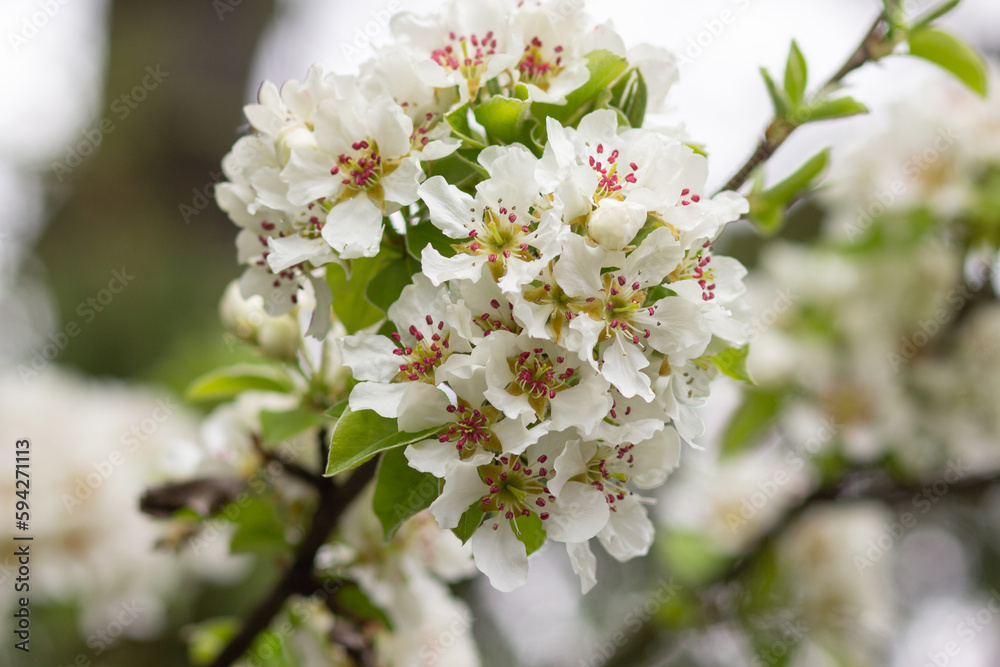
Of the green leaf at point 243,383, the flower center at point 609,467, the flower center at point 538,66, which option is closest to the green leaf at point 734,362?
the flower center at point 609,467

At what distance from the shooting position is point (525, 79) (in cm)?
87

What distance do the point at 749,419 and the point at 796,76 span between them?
1186 mm

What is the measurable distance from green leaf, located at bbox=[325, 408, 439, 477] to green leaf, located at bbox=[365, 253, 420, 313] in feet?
0.48

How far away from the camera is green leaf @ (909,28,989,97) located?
97 cm

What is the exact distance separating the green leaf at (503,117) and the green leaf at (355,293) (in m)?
0.19

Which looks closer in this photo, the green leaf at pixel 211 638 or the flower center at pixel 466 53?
the flower center at pixel 466 53

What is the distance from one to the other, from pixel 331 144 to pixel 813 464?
1674 mm

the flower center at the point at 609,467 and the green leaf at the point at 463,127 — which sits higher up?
the green leaf at the point at 463,127

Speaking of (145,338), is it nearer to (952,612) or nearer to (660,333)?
(660,333)

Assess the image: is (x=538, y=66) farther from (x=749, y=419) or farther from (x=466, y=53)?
(x=749, y=419)

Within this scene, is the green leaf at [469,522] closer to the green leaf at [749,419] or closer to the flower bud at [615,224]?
the flower bud at [615,224]

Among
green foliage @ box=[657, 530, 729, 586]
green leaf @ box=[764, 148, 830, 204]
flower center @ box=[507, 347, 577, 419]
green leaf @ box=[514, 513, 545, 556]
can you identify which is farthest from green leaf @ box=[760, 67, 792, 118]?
green foliage @ box=[657, 530, 729, 586]

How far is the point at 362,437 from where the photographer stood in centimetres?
75

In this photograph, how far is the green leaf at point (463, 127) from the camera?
2.56 feet
